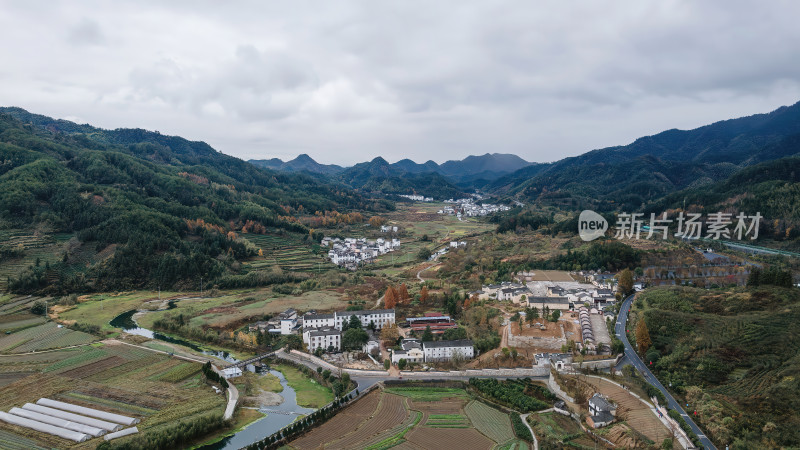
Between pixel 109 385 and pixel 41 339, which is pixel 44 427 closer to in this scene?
pixel 109 385

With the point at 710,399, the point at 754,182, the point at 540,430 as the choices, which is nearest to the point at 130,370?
the point at 540,430

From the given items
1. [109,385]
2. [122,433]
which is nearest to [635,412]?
[122,433]

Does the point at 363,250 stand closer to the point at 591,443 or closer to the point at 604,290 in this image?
the point at 604,290

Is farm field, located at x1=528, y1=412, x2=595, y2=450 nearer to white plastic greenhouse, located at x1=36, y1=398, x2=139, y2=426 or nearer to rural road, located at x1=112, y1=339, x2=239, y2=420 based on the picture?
rural road, located at x1=112, y1=339, x2=239, y2=420

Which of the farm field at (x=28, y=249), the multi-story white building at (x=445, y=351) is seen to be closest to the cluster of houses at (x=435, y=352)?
the multi-story white building at (x=445, y=351)

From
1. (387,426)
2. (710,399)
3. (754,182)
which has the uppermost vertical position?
(754,182)

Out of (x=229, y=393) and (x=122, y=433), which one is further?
(x=229, y=393)

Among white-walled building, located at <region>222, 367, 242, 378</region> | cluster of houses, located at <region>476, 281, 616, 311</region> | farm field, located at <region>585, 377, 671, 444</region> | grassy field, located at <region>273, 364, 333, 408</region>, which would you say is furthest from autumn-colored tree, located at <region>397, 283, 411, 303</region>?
farm field, located at <region>585, 377, 671, 444</region>
